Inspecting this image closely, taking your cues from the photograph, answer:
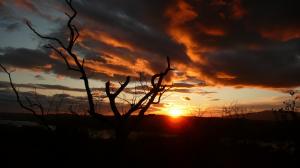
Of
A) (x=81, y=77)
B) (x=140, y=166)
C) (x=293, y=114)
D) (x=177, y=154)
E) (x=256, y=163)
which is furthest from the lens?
(x=293, y=114)

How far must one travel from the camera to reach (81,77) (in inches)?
546

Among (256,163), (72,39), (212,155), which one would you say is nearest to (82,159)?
(72,39)

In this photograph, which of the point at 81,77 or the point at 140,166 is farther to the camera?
the point at 140,166

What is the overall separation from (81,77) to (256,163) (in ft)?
32.2

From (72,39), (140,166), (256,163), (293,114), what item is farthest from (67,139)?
(293,114)

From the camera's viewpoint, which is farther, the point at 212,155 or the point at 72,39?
the point at 212,155

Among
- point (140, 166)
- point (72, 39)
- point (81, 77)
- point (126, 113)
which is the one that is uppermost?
point (72, 39)

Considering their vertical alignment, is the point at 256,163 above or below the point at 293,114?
below

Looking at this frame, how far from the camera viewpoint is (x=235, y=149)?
22.3 metres

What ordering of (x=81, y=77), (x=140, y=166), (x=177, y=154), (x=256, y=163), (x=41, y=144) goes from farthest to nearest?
(x=41, y=144) < (x=177, y=154) < (x=256, y=163) < (x=140, y=166) < (x=81, y=77)

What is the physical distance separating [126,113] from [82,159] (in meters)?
3.48

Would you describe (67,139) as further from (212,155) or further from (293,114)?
(293,114)

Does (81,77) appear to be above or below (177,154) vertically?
above

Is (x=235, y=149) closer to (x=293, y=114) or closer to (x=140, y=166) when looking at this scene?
(x=293, y=114)
